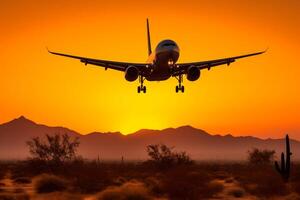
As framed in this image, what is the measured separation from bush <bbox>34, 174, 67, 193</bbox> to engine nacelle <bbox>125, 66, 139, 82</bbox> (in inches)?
435

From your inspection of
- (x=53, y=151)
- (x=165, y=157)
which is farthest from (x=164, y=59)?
(x=53, y=151)

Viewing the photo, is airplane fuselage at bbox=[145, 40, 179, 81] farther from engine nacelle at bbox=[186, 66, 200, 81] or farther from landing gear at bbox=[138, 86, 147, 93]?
landing gear at bbox=[138, 86, 147, 93]

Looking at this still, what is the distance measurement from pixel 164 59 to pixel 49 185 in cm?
1463

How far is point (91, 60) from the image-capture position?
55.0m

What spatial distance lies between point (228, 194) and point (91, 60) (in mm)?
18814

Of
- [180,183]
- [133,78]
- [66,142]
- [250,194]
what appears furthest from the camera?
[66,142]

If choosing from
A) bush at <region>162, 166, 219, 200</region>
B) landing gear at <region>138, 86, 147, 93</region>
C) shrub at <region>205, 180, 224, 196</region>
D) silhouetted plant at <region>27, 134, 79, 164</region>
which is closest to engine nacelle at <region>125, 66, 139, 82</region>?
landing gear at <region>138, 86, 147, 93</region>

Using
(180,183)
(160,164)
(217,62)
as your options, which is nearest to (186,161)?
(160,164)

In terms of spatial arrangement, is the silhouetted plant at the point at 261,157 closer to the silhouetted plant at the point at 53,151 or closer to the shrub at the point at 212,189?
the silhouetted plant at the point at 53,151

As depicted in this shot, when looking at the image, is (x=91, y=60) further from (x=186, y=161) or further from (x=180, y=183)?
(x=186, y=161)

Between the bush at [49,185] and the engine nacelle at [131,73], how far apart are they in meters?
11.0

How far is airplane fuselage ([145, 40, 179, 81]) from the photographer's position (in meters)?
49.7

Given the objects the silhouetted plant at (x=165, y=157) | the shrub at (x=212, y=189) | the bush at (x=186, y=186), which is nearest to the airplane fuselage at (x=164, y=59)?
the bush at (x=186, y=186)

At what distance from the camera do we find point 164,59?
163 ft
